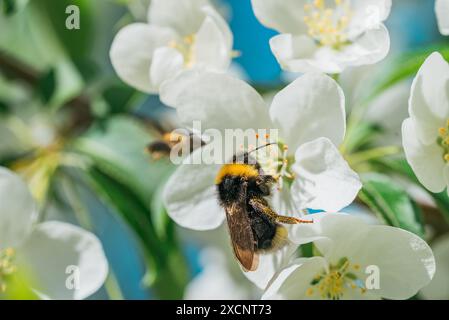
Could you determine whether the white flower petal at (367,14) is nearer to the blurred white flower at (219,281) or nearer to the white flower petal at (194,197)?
the white flower petal at (194,197)

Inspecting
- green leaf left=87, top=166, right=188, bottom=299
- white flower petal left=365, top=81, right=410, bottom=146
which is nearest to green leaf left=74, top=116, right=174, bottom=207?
green leaf left=87, top=166, right=188, bottom=299

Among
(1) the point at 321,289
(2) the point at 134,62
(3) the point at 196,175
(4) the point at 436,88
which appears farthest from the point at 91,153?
(4) the point at 436,88

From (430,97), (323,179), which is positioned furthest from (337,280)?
(430,97)

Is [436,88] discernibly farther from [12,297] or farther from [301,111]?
[12,297]

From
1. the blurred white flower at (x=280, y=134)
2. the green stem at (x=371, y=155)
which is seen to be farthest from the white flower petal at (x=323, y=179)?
the green stem at (x=371, y=155)

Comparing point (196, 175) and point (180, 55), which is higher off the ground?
point (180, 55)

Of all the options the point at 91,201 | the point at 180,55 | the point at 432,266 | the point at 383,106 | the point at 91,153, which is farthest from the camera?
the point at 91,201

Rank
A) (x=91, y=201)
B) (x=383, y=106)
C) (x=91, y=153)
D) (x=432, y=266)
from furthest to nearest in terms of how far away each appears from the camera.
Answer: (x=91, y=201) → (x=383, y=106) → (x=91, y=153) → (x=432, y=266)
